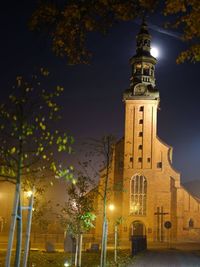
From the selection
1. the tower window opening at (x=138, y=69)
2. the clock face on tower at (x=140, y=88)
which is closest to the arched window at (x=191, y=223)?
the clock face on tower at (x=140, y=88)

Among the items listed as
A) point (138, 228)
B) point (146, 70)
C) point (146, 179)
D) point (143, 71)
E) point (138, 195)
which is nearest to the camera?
point (138, 228)

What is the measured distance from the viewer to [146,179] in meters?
58.0

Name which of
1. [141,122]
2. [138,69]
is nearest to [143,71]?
[138,69]

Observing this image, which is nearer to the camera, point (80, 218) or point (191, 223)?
point (80, 218)

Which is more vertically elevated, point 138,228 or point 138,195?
point 138,195

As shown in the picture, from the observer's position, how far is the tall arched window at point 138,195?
187ft

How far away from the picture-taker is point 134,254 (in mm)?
31031

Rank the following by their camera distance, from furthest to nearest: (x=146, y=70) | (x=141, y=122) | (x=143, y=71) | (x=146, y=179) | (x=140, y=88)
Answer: (x=146, y=70), (x=143, y=71), (x=140, y=88), (x=141, y=122), (x=146, y=179)

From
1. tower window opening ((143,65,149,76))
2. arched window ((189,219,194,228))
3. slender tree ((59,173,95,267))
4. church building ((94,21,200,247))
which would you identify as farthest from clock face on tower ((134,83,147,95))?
slender tree ((59,173,95,267))

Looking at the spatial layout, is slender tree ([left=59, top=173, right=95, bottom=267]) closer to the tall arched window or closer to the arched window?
the tall arched window

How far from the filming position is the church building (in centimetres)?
5641

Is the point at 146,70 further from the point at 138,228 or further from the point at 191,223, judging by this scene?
the point at 191,223

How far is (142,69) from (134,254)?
113ft

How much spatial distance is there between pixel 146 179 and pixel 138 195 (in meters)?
2.38
